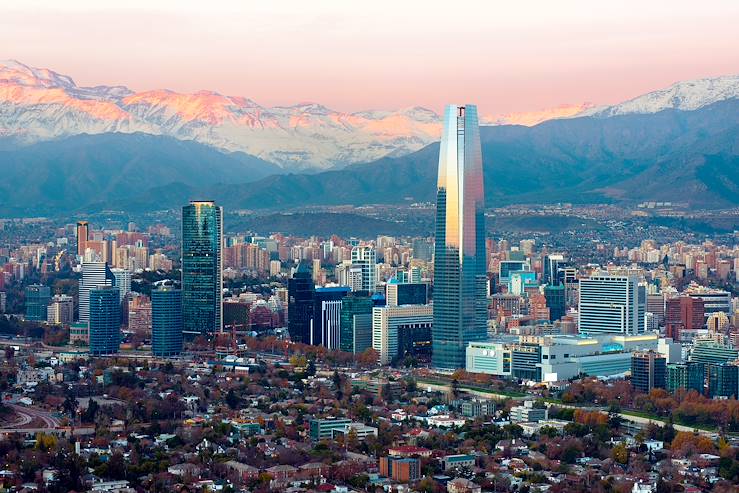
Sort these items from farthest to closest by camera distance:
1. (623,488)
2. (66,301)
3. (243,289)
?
(243,289) < (66,301) < (623,488)

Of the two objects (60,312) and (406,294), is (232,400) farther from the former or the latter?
(60,312)

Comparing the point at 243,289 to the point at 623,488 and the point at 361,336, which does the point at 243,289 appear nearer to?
the point at 361,336

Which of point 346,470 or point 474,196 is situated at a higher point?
point 474,196

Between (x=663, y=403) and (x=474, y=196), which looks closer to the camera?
(x=663, y=403)

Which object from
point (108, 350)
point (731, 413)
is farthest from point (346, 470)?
point (108, 350)

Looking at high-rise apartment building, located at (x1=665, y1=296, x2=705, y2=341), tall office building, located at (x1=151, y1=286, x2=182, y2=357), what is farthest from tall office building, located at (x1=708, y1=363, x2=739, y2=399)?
tall office building, located at (x1=151, y1=286, x2=182, y2=357)

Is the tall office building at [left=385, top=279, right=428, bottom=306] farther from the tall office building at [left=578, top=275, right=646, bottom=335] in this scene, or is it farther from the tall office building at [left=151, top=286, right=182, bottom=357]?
the tall office building at [left=151, top=286, right=182, bottom=357]
